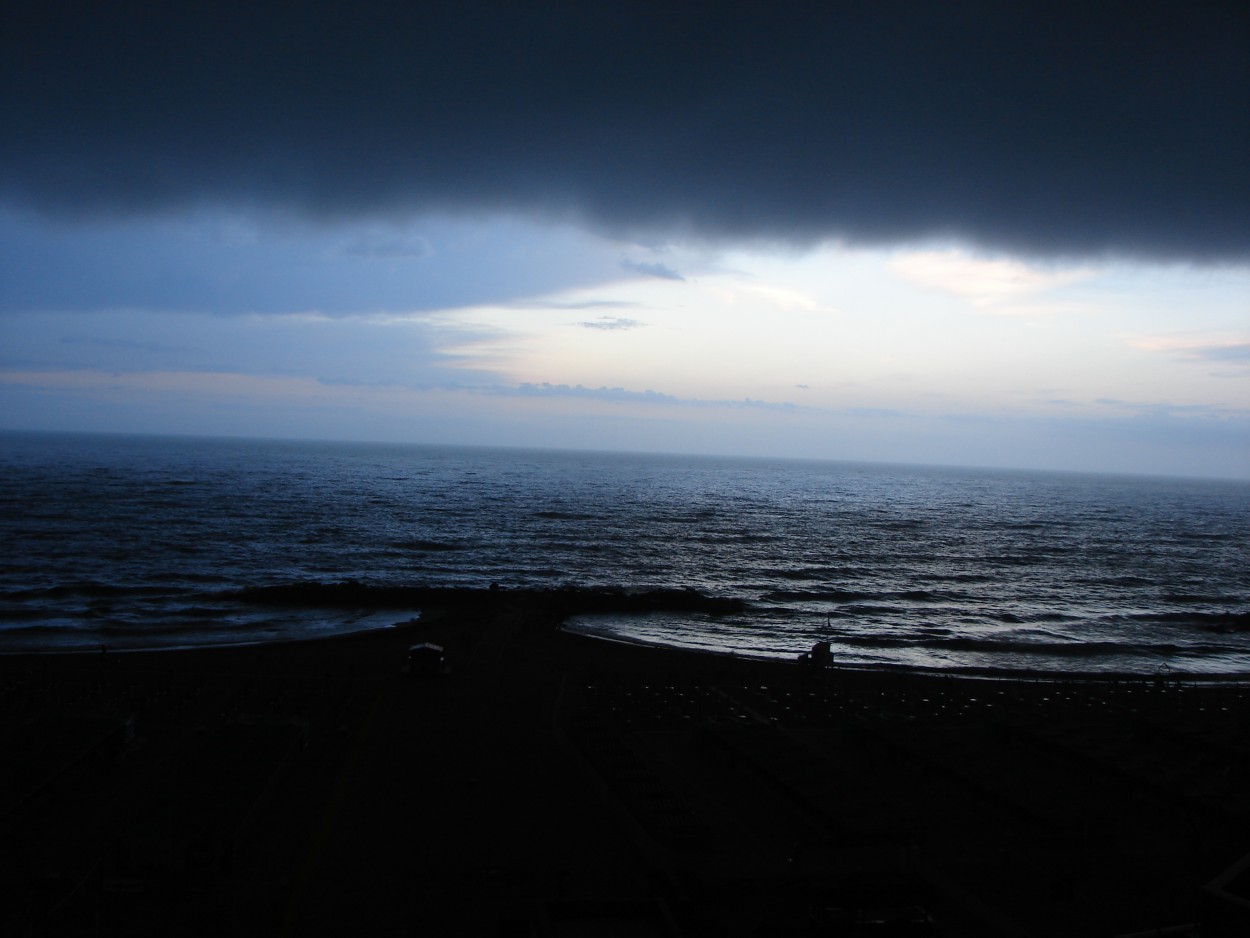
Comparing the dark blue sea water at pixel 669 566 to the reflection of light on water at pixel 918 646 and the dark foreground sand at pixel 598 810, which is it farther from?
the dark foreground sand at pixel 598 810

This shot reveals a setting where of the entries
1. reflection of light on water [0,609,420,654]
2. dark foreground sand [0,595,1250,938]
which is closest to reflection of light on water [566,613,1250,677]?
dark foreground sand [0,595,1250,938]

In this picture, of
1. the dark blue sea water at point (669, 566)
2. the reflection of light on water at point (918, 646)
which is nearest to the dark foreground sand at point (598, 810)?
the reflection of light on water at point (918, 646)

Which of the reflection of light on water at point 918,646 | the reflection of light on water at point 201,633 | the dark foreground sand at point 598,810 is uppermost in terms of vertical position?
the dark foreground sand at point 598,810

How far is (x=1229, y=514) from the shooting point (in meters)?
168

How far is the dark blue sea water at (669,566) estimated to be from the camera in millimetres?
47500

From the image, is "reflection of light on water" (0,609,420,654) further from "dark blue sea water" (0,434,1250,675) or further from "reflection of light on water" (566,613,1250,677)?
"reflection of light on water" (566,613,1250,677)

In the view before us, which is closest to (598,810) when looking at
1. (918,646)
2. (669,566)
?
(918,646)

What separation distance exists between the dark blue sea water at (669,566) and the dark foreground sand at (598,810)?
1617 cm

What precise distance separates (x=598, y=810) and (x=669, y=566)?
55.4 meters

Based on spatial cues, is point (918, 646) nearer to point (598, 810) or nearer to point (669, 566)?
point (669, 566)

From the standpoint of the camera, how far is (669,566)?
7488 cm

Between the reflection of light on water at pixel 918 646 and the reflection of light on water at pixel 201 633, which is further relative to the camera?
the reflection of light on water at pixel 918 646

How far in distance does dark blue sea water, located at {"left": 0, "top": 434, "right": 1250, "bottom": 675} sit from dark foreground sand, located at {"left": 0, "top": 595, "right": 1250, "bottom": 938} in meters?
16.2

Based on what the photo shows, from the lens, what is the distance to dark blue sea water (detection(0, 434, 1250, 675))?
156ft
